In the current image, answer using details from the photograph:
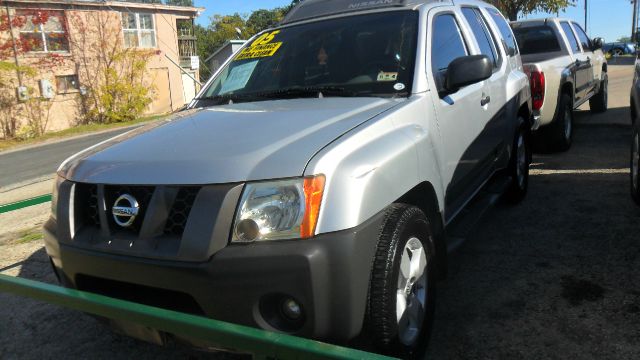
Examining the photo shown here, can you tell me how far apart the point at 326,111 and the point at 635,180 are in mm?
3190

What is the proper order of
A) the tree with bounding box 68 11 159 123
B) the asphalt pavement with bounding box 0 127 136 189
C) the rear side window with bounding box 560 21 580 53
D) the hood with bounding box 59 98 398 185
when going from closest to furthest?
the hood with bounding box 59 98 398 185 → the rear side window with bounding box 560 21 580 53 → the asphalt pavement with bounding box 0 127 136 189 → the tree with bounding box 68 11 159 123

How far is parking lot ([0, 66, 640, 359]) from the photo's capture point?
2.80m

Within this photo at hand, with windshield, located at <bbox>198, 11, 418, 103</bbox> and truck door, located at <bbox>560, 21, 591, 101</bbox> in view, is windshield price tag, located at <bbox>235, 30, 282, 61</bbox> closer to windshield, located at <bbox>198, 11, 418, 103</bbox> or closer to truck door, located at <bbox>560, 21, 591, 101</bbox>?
windshield, located at <bbox>198, 11, 418, 103</bbox>

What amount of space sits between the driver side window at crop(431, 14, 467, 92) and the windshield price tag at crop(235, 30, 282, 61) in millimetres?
1107

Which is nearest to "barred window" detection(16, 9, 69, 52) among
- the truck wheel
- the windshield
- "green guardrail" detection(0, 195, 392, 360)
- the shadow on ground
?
the windshield

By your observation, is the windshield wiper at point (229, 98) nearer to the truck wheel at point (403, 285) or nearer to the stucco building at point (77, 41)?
the truck wheel at point (403, 285)

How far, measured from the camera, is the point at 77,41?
972 inches

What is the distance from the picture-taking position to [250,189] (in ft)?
6.82

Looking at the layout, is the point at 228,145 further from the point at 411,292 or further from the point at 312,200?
the point at 411,292

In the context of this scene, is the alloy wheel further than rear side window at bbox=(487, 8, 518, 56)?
No

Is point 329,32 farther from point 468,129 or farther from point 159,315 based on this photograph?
point 159,315

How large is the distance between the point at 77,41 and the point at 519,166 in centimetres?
2442

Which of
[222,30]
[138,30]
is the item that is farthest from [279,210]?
[222,30]

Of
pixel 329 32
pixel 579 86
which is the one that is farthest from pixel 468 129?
pixel 579 86
